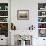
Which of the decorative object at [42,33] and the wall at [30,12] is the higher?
the wall at [30,12]

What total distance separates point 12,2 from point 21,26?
1.35m

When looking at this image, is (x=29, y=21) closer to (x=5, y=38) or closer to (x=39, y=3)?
(x=39, y=3)

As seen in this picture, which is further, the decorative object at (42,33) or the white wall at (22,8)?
the decorative object at (42,33)

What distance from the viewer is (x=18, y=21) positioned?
654cm

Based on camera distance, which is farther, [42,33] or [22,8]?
[42,33]

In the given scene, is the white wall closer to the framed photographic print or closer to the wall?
the wall

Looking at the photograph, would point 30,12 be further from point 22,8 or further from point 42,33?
point 42,33

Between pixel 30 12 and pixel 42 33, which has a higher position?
pixel 30 12

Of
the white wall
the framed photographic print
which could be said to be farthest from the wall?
the framed photographic print

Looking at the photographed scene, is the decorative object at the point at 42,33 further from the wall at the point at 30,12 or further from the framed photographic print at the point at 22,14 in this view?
the framed photographic print at the point at 22,14

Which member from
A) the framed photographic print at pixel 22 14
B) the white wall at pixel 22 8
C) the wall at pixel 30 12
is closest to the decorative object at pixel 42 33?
the wall at pixel 30 12

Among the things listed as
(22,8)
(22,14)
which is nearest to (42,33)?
(22,14)

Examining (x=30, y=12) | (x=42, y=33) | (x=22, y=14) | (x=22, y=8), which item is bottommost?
(x=42, y=33)

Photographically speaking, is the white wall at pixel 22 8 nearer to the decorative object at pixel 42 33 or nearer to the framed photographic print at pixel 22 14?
the framed photographic print at pixel 22 14
